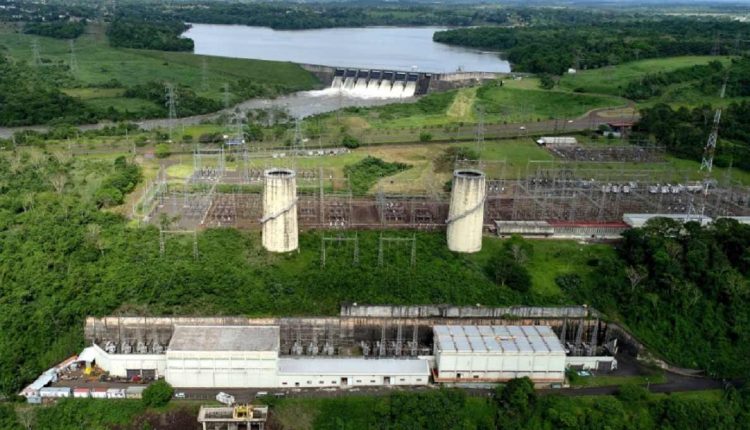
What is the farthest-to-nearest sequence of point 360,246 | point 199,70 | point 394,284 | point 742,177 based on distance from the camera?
1. point 199,70
2. point 742,177
3. point 360,246
4. point 394,284

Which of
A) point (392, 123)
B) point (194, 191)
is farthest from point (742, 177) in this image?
point (194, 191)

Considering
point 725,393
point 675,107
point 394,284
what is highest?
point 675,107

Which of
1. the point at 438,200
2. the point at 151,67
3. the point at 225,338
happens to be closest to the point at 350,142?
the point at 438,200

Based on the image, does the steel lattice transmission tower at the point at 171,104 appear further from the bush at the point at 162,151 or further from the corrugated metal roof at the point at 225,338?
the corrugated metal roof at the point at 225,338

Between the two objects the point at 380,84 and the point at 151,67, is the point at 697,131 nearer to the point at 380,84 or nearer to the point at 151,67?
the point at 380,84

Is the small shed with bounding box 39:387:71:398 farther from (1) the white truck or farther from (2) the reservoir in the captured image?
(2) the reservoir

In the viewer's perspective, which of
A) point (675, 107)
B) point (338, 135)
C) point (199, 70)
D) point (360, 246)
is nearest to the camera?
point (360, 246)

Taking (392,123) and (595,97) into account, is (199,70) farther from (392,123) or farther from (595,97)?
(595,97)
